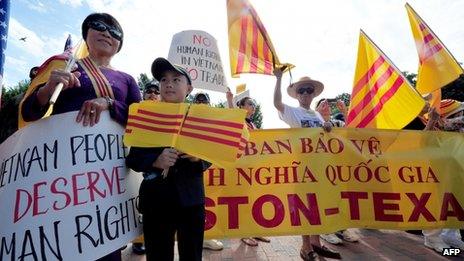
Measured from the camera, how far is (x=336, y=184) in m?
3.67

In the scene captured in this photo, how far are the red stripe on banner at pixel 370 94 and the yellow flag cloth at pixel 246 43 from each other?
1.18 meters

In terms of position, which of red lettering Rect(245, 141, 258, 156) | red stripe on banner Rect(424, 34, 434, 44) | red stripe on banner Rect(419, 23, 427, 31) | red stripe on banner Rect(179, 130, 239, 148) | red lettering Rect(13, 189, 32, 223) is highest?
red stripe on banner Rect(419, 23, 427, 31)

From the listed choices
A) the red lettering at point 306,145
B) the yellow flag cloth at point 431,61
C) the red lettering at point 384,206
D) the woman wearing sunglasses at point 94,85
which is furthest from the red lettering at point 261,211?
the yellow flag cloth at point 431,61

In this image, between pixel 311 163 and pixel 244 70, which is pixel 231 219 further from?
pixel 244 70

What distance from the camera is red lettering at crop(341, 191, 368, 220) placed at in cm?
360

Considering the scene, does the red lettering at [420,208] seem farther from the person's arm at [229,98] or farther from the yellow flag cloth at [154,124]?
the yellow flag cloth at [154,124]

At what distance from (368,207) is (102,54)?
3006mm

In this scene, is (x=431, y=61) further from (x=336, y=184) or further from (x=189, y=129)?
(x=189, y=129)

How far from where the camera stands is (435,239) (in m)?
4.22

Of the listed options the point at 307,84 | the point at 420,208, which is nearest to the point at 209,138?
the point at 307,84

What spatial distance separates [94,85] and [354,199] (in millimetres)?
2853

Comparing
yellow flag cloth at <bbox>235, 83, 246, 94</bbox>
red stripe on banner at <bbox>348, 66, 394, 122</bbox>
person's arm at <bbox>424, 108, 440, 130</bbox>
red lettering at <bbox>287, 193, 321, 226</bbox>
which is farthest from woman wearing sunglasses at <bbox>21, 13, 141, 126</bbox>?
yellow flag cloth at <bbox>235, 83, 246, 94</bbox>

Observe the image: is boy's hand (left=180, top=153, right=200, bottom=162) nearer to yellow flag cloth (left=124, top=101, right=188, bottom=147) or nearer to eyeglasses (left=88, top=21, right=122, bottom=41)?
yellow flag cloth (left=124, top=101, right=188, bottom=147)

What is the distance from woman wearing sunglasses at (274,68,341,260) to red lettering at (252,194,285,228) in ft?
1.64
